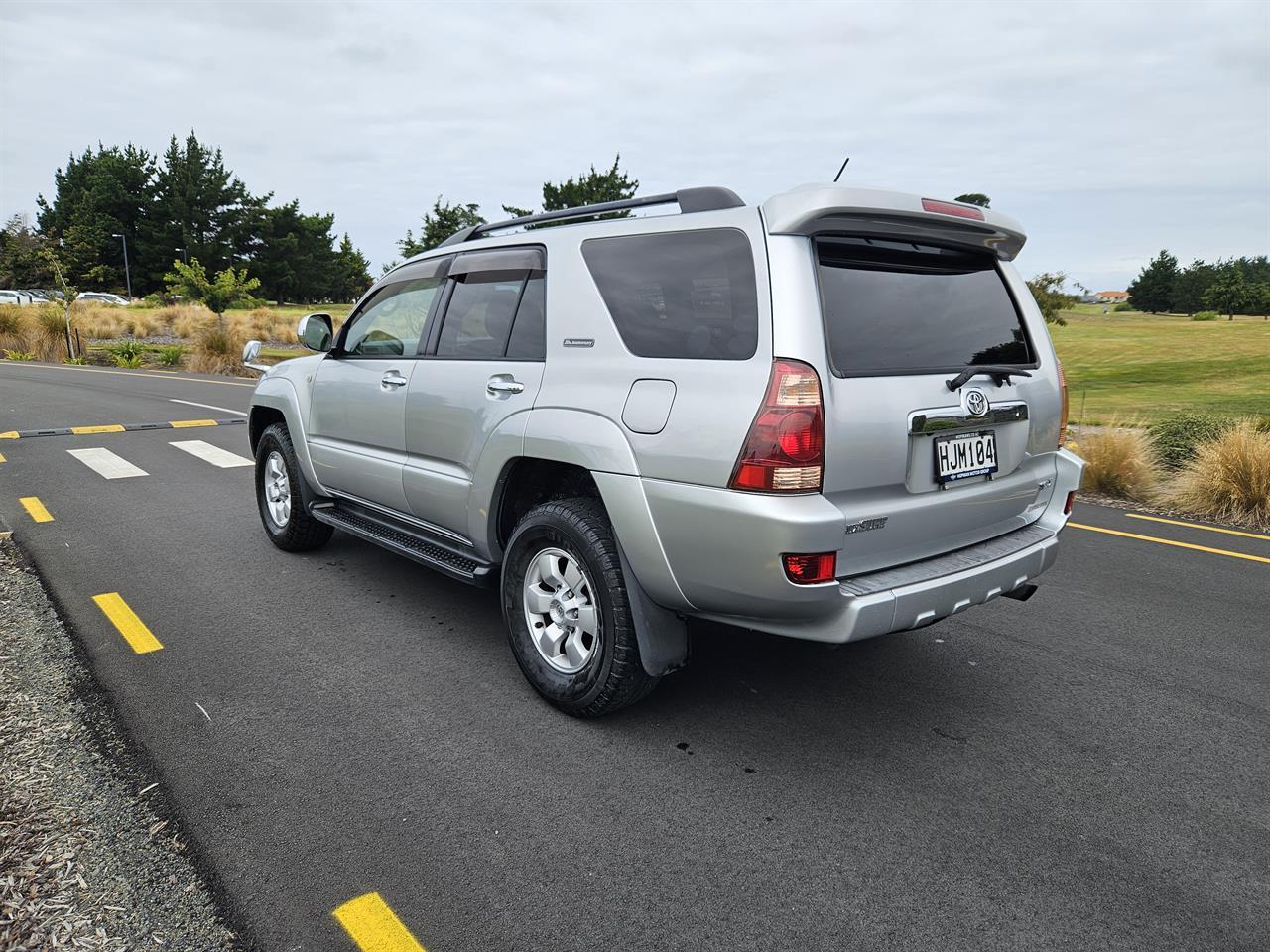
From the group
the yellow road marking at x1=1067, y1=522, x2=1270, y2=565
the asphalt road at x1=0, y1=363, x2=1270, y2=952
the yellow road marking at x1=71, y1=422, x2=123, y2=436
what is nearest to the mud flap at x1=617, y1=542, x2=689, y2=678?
the asphalt road at x1=0, y1=363, x2=1270, y2=952

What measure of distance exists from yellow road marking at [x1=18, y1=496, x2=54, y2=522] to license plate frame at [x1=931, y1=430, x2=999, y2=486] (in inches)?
258

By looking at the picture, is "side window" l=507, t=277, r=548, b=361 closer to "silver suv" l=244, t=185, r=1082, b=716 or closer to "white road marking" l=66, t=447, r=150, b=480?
"silver suv" l=244, t=185, r=1082, b=716

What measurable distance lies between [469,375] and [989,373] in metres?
2.22

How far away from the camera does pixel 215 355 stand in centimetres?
2186

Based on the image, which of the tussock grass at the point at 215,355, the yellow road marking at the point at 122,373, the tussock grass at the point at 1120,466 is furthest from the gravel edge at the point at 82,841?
the tussock grass at the point at 215,355

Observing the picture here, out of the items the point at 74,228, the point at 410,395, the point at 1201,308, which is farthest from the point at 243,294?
the point at 1201,308

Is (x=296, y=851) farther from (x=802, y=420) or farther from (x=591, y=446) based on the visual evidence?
(x=802, y=420)

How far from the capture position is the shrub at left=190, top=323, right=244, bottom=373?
21562 mm

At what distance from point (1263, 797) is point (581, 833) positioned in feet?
7.74

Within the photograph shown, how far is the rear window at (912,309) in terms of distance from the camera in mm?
2941

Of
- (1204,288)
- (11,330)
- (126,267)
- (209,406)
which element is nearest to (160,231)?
(126,267)

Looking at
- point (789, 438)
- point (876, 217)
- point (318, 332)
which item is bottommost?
point (789, 438)

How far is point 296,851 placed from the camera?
101 inches

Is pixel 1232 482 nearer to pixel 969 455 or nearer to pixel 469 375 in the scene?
pixel 969 455
